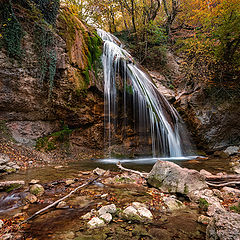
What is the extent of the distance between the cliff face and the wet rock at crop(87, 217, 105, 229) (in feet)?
18.5

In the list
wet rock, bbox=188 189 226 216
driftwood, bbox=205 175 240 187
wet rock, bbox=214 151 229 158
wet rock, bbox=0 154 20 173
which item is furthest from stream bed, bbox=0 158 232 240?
wet rock, bbox=214 151 229 158

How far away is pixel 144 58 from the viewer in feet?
47.3

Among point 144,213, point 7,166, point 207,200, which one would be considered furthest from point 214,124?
point 7,166

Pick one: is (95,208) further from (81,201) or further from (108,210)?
(81,201)

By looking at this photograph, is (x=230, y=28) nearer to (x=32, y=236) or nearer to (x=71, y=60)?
(x=71, y=60)

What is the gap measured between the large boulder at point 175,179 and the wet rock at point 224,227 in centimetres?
135

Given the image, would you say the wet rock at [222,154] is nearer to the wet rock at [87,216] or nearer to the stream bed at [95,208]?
the stream bed at [95,208]

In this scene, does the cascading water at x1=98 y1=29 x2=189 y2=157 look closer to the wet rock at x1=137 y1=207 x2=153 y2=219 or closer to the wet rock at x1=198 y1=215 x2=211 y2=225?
the wet rock at x1=137 y1=207 x2=153 y2=219

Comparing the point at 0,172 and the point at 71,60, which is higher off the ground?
the point at 71,60

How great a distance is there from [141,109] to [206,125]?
421cm

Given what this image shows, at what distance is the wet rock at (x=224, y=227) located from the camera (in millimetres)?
1311

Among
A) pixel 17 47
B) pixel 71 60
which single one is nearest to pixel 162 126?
pixel 71 60

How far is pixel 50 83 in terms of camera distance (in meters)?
6.76

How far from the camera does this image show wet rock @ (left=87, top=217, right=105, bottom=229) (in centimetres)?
184
